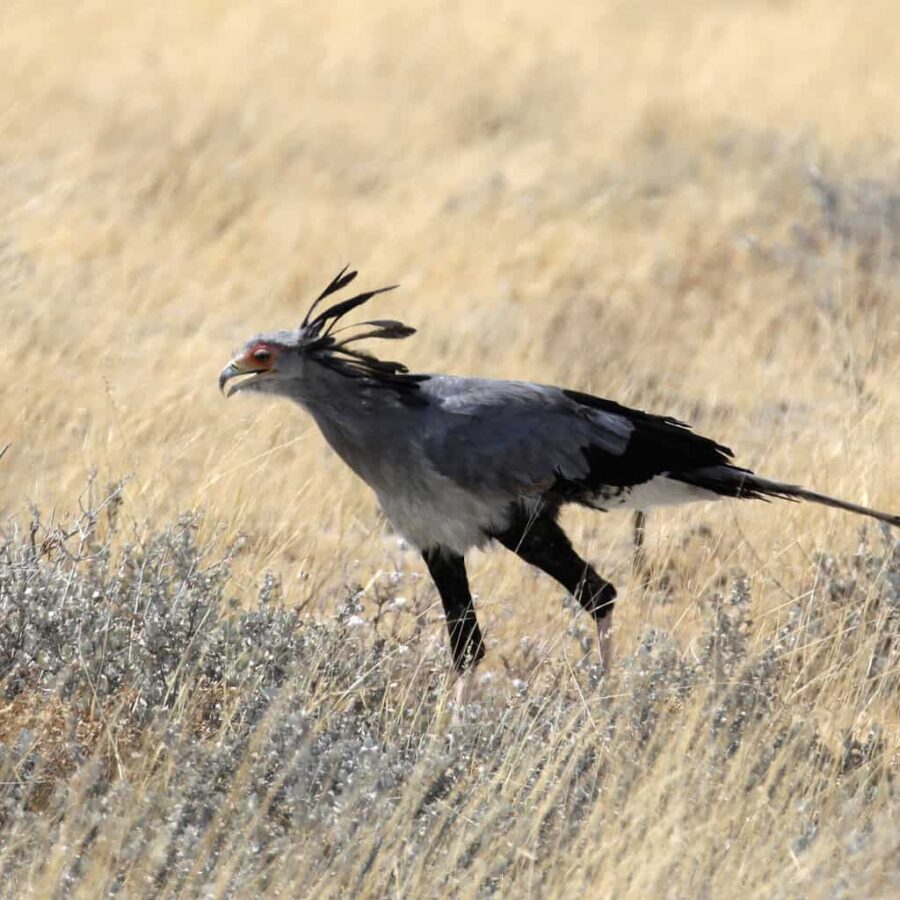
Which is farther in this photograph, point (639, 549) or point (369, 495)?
point (369, 495)

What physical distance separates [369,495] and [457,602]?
1714mm

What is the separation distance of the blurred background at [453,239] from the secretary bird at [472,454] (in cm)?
51

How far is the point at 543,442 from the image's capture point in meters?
4.59

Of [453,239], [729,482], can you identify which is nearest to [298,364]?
[729,482]

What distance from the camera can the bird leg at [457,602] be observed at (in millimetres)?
4613

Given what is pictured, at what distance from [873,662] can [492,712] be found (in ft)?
3.92

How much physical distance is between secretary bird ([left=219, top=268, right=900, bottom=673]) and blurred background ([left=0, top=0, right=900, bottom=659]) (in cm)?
51

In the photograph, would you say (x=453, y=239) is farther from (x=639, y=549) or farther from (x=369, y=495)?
(x=639, y=549)

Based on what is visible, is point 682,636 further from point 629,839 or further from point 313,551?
point 629,839

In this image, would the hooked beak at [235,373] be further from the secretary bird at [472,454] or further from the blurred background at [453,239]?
the blurred background at [453,239]

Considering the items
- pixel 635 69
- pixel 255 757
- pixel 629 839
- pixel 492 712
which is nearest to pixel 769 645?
pixel 492 712

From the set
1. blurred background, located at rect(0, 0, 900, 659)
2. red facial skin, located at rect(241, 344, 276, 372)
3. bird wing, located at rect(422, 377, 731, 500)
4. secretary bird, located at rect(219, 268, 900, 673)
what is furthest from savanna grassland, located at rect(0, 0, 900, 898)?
red facial skin, located at rect(241, 344, 276, 372)

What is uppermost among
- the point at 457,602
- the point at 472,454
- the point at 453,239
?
the point at 453,239

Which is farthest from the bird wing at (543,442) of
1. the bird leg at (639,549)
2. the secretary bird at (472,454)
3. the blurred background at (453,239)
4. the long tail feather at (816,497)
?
the blurred background at (453,239)
